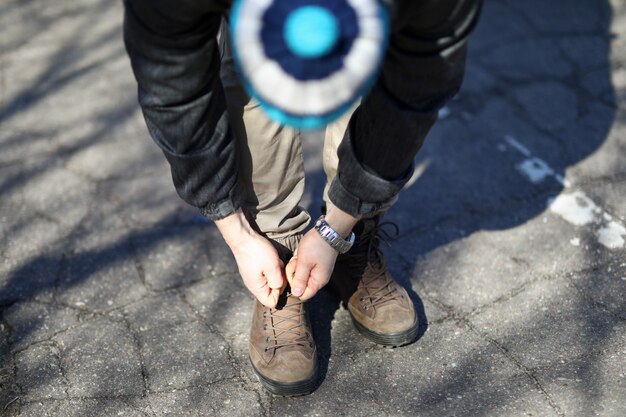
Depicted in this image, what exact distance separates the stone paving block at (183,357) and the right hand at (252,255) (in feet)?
0.80

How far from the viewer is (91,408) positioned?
146 cm

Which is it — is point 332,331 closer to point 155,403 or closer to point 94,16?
point 155,403

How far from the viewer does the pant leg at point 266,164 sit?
1.39 m

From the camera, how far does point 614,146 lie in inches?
86.9

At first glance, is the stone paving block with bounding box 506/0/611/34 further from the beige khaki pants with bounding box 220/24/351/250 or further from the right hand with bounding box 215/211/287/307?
the right hand with bounding box 215/211/287/307

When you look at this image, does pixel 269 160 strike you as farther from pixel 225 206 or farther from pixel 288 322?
pixel 288 322

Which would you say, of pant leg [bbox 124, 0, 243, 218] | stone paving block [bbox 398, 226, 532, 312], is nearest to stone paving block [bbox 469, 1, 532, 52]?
stone paving block [bbox 398, 226, 532, 312]

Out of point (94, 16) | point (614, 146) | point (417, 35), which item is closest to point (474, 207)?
point (614, 146)

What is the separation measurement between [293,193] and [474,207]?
70 cm

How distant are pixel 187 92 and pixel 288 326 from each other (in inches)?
24.1

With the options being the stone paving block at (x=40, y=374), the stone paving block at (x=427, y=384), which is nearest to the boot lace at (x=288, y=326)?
the stone paving block at (x=427, y=384)

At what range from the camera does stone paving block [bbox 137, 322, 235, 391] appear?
1525 millimetres

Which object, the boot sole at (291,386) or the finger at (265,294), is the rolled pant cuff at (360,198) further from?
the boot sole at (291,386)

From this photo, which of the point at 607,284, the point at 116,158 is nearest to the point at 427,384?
the point at 607,284
